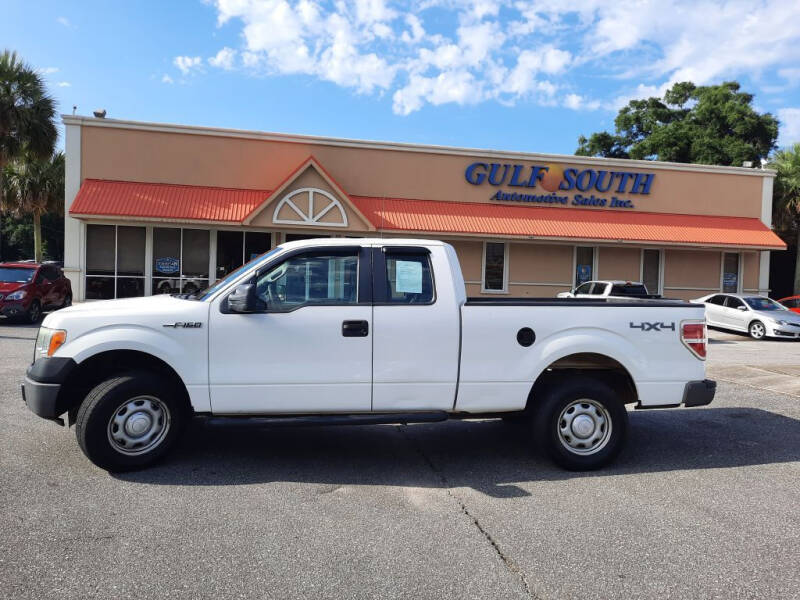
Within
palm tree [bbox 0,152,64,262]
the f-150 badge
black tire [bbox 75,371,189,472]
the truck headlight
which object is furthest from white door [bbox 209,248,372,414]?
palm tree [bbox 0,152,64,262]

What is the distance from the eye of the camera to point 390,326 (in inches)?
203

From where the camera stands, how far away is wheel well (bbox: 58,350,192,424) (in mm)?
5152

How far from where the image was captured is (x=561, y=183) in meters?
23.0

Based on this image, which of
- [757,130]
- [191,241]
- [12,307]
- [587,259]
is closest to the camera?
[12,307]

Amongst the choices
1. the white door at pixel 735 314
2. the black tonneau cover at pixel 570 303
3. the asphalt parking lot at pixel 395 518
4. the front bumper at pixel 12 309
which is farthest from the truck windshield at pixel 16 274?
the white door at pixel 735 314

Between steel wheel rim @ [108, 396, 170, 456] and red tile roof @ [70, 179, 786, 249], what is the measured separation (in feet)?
47.6

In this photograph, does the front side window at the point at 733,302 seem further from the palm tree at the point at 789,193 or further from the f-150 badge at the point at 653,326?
the f-150 badge at the point at 653,326

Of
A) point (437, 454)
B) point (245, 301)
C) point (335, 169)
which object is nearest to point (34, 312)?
point (335, 169)

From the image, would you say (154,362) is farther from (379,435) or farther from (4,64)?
(4,64)

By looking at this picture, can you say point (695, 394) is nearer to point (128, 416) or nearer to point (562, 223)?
point (128, 416)

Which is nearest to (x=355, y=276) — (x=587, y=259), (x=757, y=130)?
(x=587, y=259)

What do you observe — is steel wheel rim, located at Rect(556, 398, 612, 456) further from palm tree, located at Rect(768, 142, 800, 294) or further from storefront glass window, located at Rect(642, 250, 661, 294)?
palm tree, located at Rect(768, 142, 800, 294)

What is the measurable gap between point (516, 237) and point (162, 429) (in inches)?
679

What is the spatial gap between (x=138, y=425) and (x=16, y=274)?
14.9 metres
